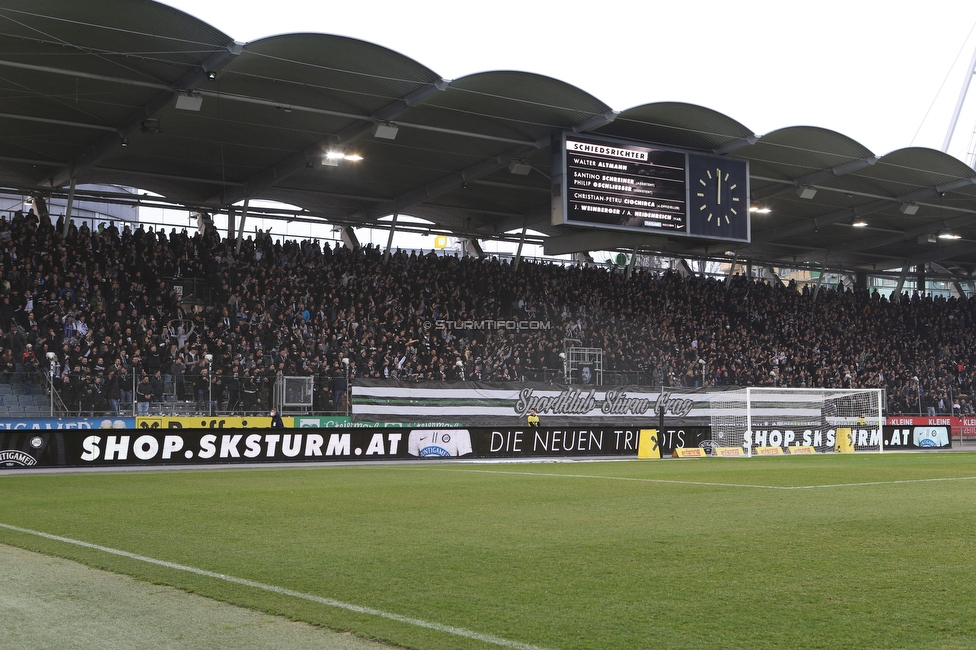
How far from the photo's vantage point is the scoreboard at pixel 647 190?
32.3 m

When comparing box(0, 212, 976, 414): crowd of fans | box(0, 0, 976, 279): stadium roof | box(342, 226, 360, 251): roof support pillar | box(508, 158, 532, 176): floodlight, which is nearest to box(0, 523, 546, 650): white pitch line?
box(0, 0, 976, 279): stadium roof

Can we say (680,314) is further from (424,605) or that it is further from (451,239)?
(424,605)

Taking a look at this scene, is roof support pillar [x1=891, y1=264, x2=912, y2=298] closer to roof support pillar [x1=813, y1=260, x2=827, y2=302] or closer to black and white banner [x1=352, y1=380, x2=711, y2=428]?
roof support pillar [x1=813, y1=260, x2=827, y2=302]

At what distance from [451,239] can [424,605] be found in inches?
1771

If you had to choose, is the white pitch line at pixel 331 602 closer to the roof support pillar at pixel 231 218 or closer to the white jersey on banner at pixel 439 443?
the white jersey on banner at pixel 439 443

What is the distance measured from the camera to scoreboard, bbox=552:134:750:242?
106 feet

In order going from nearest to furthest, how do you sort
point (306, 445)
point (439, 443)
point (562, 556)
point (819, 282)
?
point (562, 556) < point (306, 445) < point (439, 443) < point (819, 282)

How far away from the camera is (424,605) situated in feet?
20.4

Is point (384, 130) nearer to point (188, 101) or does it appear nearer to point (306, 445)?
point (188, 101)

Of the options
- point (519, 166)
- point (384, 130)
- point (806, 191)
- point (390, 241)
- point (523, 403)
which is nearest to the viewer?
point (384, 130)

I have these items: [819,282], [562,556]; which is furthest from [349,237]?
[562,556]

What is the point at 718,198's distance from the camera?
3500 cm

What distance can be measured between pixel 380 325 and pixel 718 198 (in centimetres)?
1310

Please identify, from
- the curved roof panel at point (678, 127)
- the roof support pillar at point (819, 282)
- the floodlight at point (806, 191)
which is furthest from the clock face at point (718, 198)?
the roof support pillar at point (819, 282)
